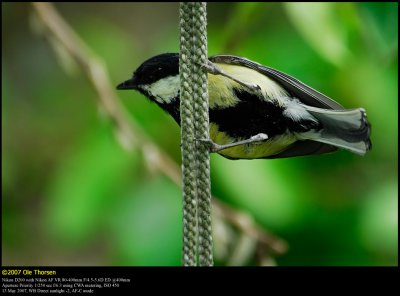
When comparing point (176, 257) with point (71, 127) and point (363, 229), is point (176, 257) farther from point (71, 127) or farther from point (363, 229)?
point (71, 127)

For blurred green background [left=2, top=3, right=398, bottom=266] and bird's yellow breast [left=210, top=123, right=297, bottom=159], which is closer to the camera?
bird's yellow breast [left=210, top=123, right=297, bottom=159]

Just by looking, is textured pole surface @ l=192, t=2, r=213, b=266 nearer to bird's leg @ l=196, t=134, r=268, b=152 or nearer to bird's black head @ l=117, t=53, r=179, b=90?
bird's leg @ l=196, t=134, r=268, b=152

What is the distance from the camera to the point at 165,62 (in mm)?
1270

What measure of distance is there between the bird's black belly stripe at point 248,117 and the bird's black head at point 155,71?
113 millimetres

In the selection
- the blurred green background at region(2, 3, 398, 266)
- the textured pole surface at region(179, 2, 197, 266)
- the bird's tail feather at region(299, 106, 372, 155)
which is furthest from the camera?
the blurred green background at region(2, 3, 398, 266)

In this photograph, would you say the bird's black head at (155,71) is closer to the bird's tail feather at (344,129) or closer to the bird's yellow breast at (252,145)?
the bird's yellow breast at (252,145)

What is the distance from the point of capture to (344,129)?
1.29 meters

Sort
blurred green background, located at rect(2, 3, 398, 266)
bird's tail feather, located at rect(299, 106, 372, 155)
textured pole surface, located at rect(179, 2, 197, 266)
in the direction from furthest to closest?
blurred green background, located at rect(2, 3, 398, 266), bird's tail feather, located at rect(299, 106, 372, 155), textured pole surface, located at rect(179, 2, 197, 266)

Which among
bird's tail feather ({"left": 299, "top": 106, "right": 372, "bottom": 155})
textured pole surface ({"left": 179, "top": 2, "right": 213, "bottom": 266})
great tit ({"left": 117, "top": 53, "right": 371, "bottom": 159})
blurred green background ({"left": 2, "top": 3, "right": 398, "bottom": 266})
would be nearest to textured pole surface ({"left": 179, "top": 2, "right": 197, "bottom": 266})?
textured pole surface ({"left": 179, "top": 2, "right": 213, "bottom": 266})

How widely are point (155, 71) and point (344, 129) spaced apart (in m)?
0.39

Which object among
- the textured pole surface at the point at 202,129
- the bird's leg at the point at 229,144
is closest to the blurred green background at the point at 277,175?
the bird's leg at the point at 229,144

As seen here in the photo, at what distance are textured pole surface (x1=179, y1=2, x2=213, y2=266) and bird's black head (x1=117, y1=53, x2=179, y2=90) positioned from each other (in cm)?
20

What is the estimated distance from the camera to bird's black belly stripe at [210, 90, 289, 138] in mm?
1275
